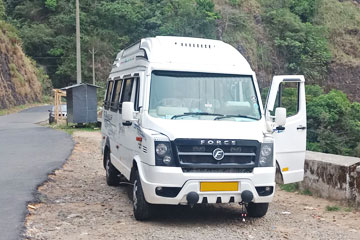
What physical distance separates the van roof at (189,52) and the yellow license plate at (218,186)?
2002 millimetres

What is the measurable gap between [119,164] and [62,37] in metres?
59.0

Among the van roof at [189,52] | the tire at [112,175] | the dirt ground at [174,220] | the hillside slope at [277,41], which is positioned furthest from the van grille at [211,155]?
the hillside slope at [277,41]

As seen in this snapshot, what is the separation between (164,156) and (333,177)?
3.57 metres

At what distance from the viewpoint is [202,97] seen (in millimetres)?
6805

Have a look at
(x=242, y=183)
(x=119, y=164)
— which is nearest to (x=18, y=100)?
(x=119, y=164)

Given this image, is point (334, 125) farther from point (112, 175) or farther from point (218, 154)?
point (218, 154)

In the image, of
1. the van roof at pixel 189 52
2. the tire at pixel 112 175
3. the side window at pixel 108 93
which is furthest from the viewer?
the side window at pixel 108 93

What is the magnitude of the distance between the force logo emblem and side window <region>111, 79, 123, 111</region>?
311cm

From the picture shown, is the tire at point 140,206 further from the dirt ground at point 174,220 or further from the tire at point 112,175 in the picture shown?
the tire at point 112,175

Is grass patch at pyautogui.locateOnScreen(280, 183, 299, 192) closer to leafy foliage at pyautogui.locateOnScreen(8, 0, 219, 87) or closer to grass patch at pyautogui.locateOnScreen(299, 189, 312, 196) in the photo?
grass patch at pyautogui.locateOnScreen(299, 189, 312, 196)

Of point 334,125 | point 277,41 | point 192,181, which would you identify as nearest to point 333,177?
point 192,181

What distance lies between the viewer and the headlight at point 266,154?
20.5 ft

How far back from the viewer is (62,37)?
63.8 metres

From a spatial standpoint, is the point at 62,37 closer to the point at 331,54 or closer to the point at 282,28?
the point at 282,28
